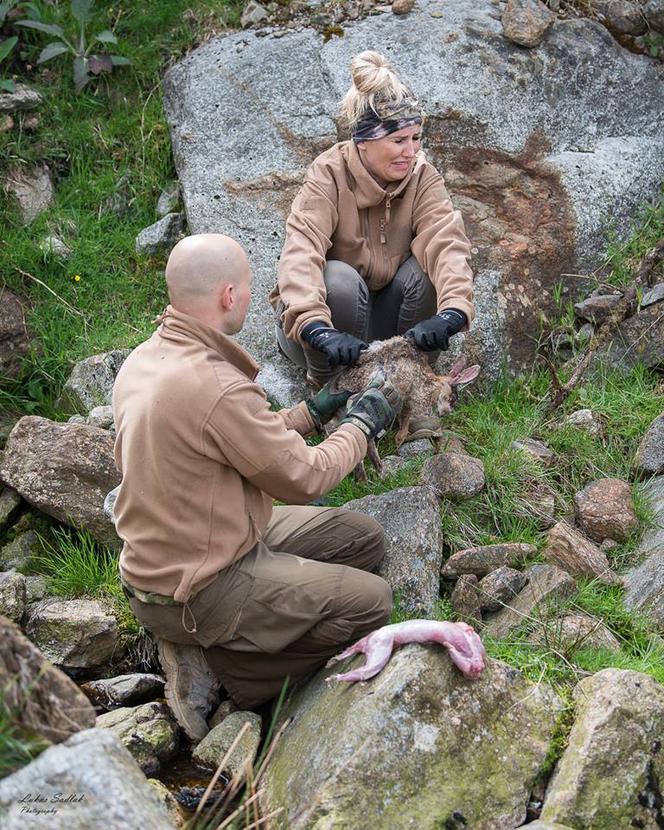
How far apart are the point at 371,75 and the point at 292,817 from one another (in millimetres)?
3281

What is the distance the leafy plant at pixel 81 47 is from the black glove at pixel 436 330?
3.47 metres

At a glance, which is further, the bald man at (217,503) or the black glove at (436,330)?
the black glove at (436,330)

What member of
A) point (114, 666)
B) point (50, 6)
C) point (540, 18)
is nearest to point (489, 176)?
point (540, 18)

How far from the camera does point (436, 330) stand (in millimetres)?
4773

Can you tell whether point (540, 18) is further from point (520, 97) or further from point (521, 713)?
point (521, 713)

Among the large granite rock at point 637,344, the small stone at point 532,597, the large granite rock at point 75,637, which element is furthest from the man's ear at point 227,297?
the large granite rock at point 637,344

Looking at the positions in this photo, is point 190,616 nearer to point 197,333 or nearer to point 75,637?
point 75,637

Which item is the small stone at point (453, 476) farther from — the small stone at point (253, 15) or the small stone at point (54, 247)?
the small stone at point (253, 15)

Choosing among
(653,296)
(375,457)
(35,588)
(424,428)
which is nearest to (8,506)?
(35,588)

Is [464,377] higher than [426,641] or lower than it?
lower

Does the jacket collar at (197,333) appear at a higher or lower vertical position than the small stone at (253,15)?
higher

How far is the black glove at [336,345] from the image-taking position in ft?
15.3

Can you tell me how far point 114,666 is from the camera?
4.58 metres

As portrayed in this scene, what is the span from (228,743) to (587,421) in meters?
2.64
